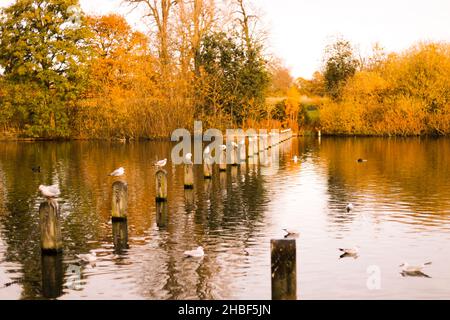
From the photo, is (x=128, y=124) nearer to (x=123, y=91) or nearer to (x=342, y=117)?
(x=123, y=91)

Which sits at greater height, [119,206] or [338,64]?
[338,64]

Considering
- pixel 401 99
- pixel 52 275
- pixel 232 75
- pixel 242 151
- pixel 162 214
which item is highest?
pixel 232 75

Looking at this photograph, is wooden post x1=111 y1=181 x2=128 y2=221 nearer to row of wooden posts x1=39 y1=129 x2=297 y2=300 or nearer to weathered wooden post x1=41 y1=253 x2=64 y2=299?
row of wooden posts x1=39 y1=129 x2=297 y2=300

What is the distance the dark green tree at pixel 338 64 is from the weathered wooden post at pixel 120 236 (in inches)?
2038

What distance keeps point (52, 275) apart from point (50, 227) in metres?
1.31

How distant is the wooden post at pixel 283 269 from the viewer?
8219 millimetres

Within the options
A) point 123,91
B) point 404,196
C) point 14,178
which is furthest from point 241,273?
point 123,91

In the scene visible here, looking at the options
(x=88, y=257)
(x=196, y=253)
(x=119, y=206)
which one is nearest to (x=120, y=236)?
(x=119, y=206)

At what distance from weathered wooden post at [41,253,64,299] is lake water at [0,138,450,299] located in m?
0.02

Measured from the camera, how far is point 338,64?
65875mm

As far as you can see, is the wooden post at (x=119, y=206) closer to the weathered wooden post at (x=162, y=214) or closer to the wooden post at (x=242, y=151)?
the weathered wooden post at (x=162, y=214)

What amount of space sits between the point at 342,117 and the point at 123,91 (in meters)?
19.6

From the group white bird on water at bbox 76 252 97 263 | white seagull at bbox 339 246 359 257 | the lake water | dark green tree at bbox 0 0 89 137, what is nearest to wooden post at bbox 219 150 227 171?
the lake water
